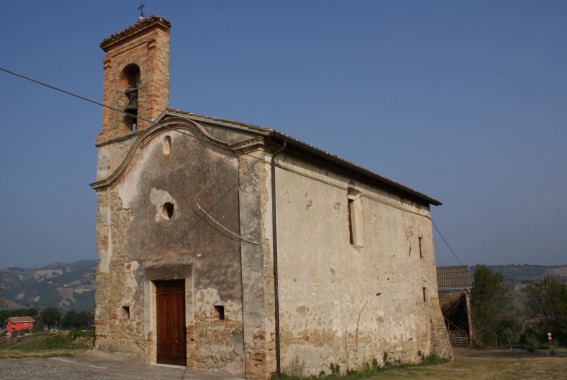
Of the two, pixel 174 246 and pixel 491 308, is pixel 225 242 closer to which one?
pixel 174 246

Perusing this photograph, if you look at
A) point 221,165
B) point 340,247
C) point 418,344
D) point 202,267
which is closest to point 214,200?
point 221,165

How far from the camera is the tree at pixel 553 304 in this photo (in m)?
28.1

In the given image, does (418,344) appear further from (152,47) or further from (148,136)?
(152,47)

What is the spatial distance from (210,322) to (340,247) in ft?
12.1

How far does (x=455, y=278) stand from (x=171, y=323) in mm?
22170

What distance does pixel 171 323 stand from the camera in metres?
10.5

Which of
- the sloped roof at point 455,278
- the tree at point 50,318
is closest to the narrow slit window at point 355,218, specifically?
the sloped roof at point 455,278

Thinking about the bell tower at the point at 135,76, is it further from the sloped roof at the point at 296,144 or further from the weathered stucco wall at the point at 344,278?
the weathered stucco wall at the point at 344,278

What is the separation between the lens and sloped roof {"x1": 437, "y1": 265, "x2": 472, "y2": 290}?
28.1 metres

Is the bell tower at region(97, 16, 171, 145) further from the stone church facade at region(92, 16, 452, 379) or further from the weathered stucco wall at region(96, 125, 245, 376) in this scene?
the weathered stucco wall at region(96, 125, 245, 376)

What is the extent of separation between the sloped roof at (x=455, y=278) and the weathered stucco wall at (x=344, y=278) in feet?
40.1

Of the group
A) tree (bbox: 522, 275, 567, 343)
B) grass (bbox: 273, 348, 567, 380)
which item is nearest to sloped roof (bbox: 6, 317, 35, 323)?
tree (bbox: 522, 275, 567, 343)

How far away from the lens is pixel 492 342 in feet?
97.6

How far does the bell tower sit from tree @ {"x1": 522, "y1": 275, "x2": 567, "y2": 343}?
2631 centimetres
